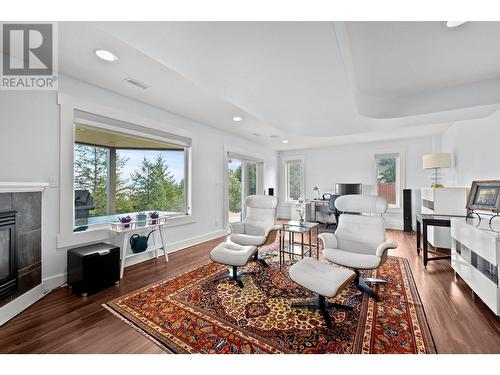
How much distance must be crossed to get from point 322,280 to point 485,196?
2378mm

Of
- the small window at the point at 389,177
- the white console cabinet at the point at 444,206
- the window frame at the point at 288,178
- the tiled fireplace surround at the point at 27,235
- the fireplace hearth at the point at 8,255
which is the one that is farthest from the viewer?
the window frame at the point at 288,178

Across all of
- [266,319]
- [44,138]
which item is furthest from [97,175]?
[266,319]

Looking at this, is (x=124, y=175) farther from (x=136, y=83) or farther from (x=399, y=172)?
(x=399, y=172)

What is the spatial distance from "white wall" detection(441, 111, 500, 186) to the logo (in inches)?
186

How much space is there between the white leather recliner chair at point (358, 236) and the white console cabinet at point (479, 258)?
28.9 inches

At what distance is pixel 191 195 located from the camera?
4078mm

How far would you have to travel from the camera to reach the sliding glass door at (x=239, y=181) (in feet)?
17.1

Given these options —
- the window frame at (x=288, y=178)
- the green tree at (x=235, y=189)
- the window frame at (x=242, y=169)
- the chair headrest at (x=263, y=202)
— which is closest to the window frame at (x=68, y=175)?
the chair headrest at (x=263, y=202)

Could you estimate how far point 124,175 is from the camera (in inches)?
129

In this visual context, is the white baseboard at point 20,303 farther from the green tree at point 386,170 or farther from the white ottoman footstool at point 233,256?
the green tree at point 386,170

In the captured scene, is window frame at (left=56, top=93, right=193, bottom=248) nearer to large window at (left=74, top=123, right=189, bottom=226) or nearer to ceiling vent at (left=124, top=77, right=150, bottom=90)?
large window at (left=74, top=123, right=189, bottom=226)

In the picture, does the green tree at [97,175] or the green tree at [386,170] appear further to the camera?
the green tree at [386,170]

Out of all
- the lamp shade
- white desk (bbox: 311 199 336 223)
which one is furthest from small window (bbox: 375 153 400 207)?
the lamp shade

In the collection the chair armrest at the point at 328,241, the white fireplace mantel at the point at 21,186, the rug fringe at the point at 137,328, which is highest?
the white fireplace mantel at the point at 21,186
